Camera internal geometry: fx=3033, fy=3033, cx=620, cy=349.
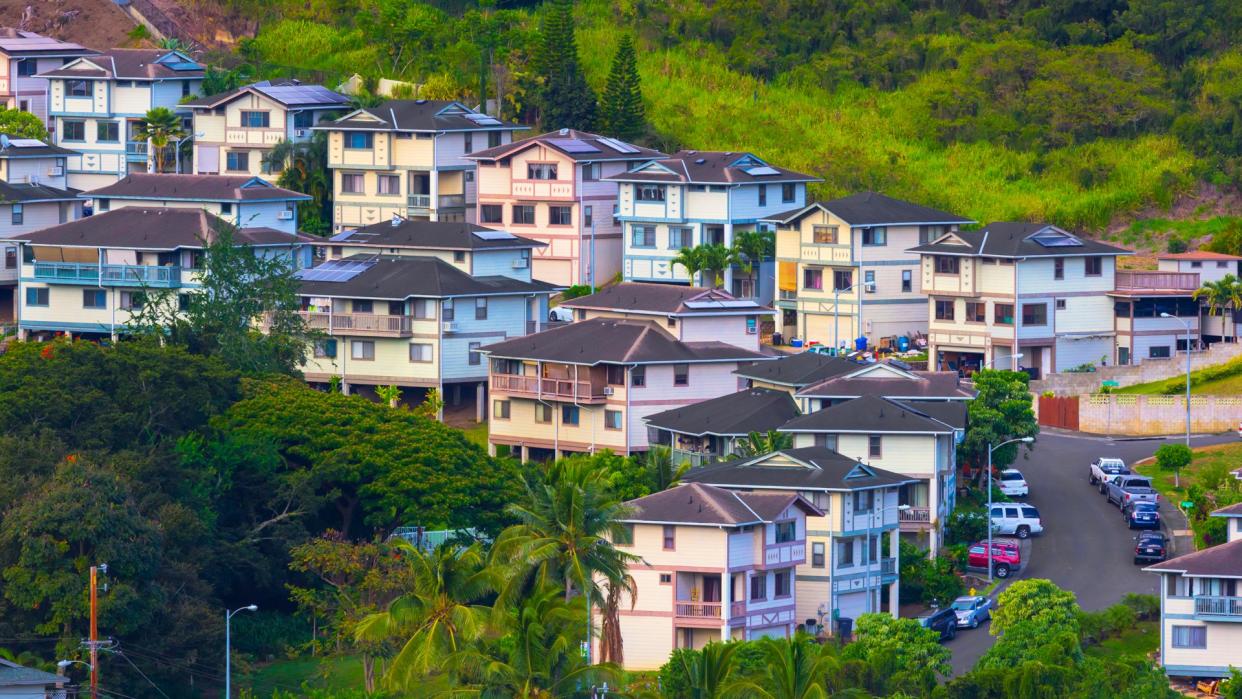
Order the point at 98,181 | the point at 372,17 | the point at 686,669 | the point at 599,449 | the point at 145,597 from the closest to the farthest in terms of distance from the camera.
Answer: the point at 686,669 < the point at 145,597 < the point at 599,449 < the point at 98,181 < the point at 372,17

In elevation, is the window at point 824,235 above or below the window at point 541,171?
below

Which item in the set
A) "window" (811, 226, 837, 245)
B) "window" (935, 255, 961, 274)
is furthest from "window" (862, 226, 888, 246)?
"window" (935, 255, 961, 274)

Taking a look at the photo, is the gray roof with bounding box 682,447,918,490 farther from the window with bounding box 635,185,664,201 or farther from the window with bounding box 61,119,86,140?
the window with bounding box 61,119,86,140

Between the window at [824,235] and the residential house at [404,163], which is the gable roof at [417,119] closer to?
the residential house at [404,163]

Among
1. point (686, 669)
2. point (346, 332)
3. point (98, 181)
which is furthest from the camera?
point (98, 181)

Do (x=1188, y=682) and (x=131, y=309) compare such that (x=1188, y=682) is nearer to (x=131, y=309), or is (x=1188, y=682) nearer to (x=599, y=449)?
(x=599, y=449)

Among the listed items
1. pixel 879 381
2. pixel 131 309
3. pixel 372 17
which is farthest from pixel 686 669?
pixel 372 17

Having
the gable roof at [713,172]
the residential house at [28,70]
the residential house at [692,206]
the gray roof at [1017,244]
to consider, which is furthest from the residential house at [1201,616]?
the residential house at [28,70]
